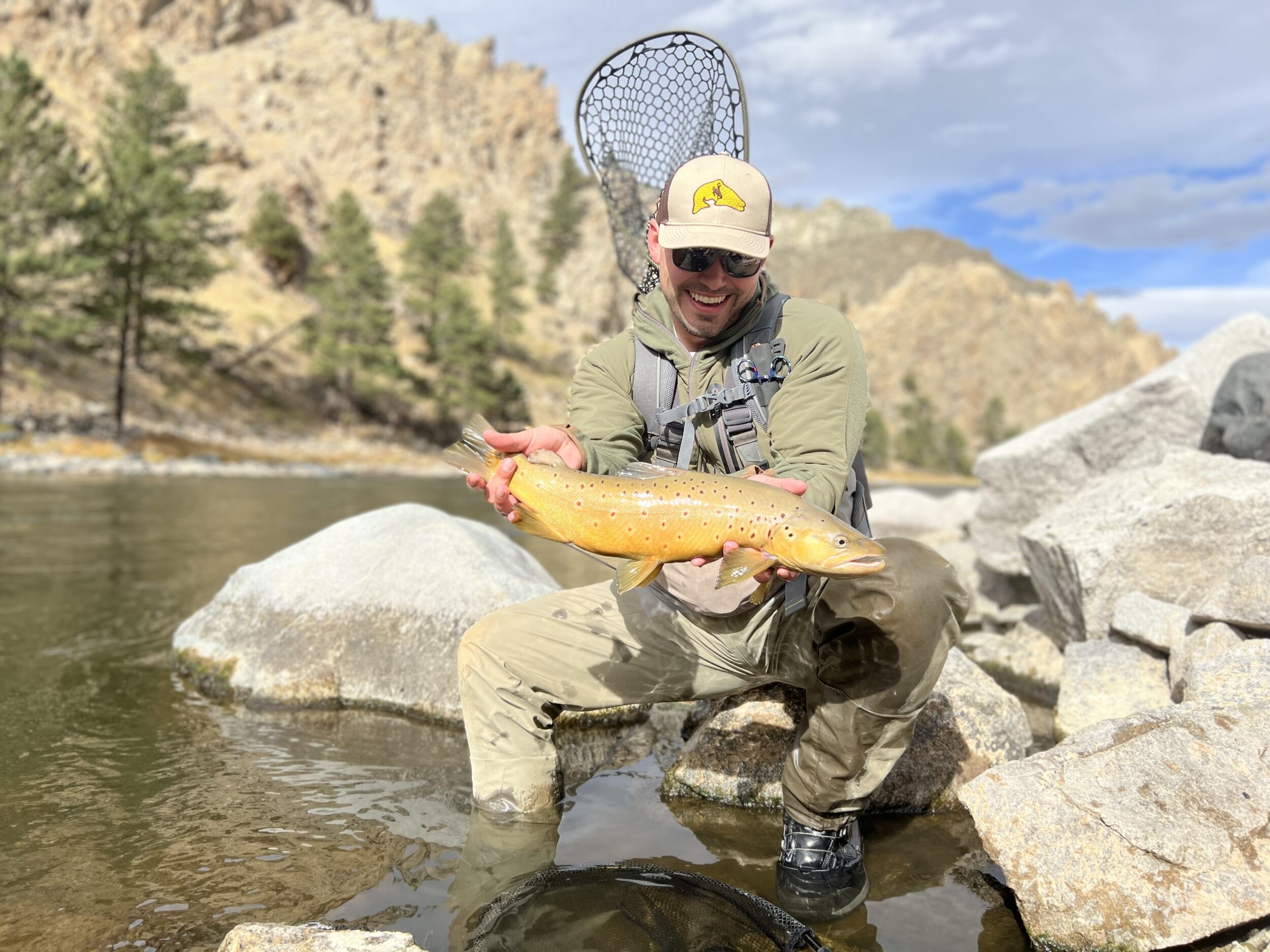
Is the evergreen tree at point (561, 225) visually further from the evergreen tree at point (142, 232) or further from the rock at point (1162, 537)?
the rock at point (1162, 537)

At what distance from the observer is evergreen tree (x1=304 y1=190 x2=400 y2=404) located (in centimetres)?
5372

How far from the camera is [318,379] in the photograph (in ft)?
190

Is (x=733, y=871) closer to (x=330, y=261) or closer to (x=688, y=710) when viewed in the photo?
(x=688, y=710)

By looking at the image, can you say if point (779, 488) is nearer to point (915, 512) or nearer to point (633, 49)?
point (633, 49)

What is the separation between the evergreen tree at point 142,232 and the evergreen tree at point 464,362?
57.8 ft

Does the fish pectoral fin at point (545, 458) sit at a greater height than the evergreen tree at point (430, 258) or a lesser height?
lesser

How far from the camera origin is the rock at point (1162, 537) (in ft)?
21.8

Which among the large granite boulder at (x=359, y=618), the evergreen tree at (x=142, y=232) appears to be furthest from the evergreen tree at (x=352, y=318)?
the large granite boulder at (x=359, y=618)

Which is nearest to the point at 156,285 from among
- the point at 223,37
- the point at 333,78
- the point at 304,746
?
the point at 304,746

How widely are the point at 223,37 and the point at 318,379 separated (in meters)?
87.8

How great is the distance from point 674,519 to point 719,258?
1318 mm

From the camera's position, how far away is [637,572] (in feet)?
11.5

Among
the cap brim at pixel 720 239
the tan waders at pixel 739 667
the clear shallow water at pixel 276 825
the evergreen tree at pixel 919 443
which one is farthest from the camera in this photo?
the evergreen tree at pixel 919 443

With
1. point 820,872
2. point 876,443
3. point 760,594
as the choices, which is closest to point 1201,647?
point 820,872
